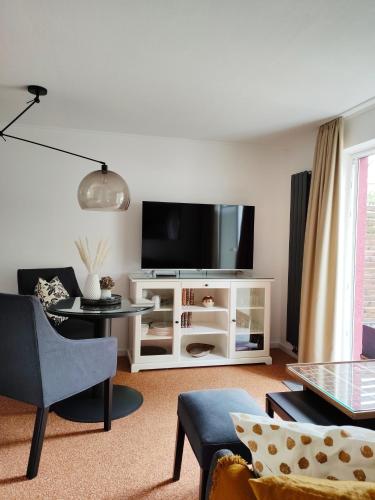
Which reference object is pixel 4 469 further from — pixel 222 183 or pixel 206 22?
pixel 222 183

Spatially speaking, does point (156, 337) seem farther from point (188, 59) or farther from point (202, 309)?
point (188, 59)

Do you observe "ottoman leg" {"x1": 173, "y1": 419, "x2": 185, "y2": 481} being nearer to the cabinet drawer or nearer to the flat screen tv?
the cabinet drawer

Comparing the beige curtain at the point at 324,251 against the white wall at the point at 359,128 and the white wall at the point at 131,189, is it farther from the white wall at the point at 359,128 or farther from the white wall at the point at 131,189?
the white wall at the point at 131,189

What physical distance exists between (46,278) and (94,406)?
130cm

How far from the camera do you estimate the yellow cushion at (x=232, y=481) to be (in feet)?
2.71

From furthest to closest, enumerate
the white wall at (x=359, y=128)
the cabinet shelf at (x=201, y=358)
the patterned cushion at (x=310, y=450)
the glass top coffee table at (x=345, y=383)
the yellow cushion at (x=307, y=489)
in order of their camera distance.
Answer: the cabinet shelf at (x=201, y=358) → the white wall at (x=359, y=128) → the glass top coffee table at (x=345, y=383) → the patterned cushion at (x=310, y=450) → the yellow cushion at (x=307, y=489)

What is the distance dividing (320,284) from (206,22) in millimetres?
2254

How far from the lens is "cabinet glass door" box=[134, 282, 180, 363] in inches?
132

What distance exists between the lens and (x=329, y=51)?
2.01 metres

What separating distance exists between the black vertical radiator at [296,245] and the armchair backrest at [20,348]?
2.63 metres

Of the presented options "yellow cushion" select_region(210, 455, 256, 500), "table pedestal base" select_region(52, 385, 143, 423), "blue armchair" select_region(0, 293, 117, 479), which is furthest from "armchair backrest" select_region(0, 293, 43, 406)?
"yellow cushion" select_region(210, 455, 256, 500)

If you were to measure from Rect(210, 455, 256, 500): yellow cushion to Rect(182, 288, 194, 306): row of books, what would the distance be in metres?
2.65

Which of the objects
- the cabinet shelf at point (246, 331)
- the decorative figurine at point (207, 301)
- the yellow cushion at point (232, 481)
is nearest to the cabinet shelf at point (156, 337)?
the decorative figurine at point (207, 301)

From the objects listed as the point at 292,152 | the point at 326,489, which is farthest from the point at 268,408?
the point at 292,152
